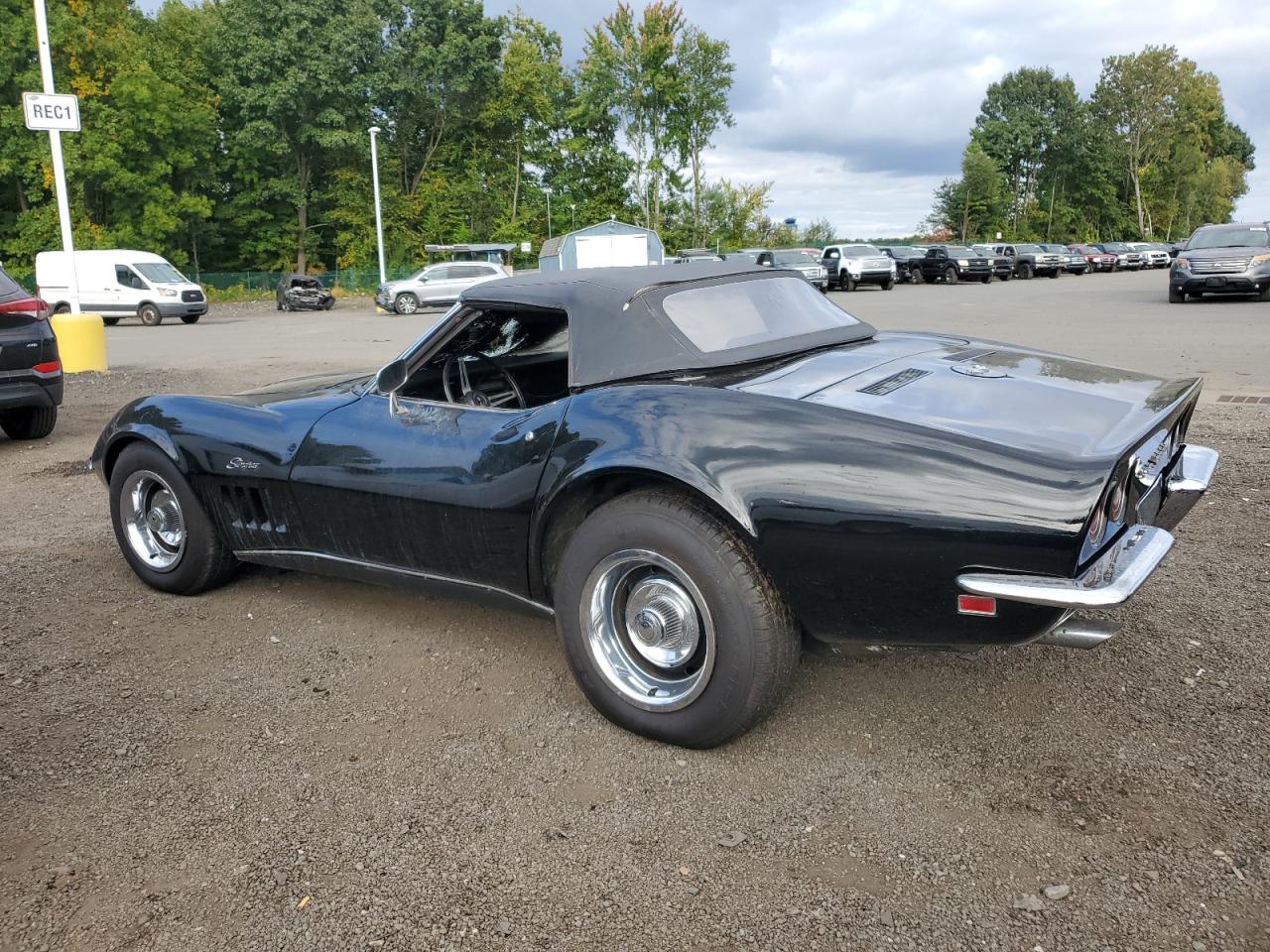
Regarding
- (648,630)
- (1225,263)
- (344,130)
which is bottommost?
(648,630)

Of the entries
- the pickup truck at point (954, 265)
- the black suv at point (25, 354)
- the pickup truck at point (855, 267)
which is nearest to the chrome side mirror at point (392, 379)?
the black suv at point (25, 354)

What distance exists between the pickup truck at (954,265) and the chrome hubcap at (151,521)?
3693 centimetres

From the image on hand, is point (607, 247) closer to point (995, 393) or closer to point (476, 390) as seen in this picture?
point (476, 390)

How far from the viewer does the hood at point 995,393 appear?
2.57 meters

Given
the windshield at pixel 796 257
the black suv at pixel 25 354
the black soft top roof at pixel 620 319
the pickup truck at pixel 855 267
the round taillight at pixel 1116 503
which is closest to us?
the round taillight at pixel 1116 503

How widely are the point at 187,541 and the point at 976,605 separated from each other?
3.14 metres

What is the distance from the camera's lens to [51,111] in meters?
12.1

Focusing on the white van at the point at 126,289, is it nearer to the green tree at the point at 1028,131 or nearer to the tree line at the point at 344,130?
the tree line at the point at 344,130

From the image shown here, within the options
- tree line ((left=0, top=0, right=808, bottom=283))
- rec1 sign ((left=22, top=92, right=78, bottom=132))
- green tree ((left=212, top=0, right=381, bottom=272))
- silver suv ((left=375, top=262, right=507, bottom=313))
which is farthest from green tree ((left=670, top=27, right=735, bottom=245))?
rec1 sign ((left=22, top=92, right=78, bottom=132))

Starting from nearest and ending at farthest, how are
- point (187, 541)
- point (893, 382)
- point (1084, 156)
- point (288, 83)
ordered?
point (893, 382) < point (187, 541) < point (288, 83) < point (1084, 156)

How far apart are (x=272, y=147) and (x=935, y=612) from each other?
47004mm

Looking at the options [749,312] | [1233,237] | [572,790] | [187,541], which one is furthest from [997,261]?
[572,790]

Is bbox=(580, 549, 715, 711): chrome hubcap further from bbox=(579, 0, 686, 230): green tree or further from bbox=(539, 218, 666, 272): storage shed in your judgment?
bbox=(579, 0, 686, 230): green tree

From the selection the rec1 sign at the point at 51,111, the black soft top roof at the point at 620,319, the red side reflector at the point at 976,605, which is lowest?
the red side reflector at the point at 976,605
